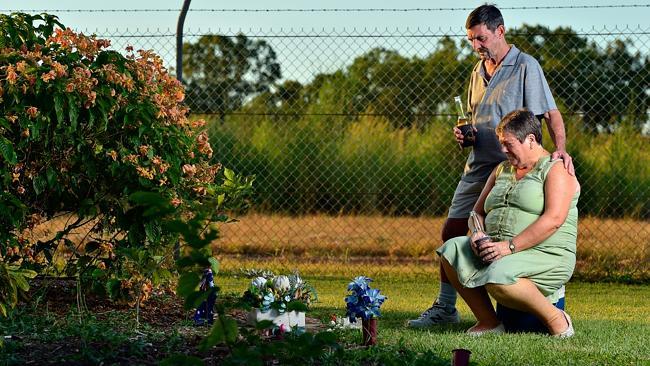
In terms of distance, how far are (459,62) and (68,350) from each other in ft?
28.2

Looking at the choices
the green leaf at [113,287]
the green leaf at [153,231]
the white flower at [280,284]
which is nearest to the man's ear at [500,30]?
the white flower at [280,284]

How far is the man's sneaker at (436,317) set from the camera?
610 centimetres

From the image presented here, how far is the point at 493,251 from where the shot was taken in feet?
18.2

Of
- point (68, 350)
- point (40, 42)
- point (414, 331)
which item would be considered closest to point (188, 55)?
point (40, 42)

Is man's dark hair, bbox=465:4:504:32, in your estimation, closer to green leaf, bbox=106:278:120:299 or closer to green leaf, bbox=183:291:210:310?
green leaf, bbox=106:278:120:299

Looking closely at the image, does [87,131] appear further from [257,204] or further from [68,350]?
[257,204]

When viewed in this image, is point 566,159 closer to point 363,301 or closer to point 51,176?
point 363,301

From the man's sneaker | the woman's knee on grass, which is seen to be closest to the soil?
the man's sneaker

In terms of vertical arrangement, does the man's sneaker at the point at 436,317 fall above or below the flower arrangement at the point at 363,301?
below

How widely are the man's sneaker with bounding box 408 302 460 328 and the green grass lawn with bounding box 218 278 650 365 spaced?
0.21 ft

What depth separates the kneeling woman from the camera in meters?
5.55

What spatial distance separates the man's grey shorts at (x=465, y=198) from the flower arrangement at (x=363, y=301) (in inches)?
55.2

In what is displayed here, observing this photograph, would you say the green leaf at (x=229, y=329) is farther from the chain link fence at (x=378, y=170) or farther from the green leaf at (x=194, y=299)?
the chain link fence at (x=378, y=170)

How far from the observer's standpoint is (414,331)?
5.73 meters
